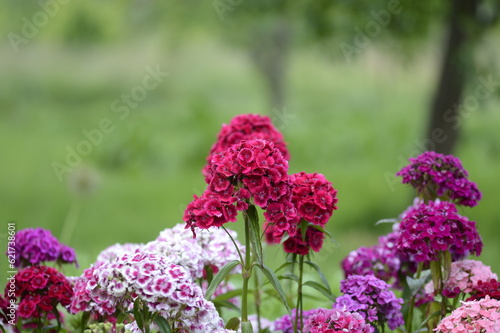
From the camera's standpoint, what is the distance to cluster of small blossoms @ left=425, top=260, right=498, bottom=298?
266 cm

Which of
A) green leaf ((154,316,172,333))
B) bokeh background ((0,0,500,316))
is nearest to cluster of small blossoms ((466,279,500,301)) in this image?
green leaf ((154,316,172,333))

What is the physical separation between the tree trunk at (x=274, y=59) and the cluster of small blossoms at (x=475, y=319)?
9.88 m

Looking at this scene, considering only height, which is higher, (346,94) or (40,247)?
(346,94)

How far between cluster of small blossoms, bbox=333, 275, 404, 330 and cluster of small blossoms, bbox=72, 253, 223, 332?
50 centimetres

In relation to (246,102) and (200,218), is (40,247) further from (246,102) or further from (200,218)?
(246,102)

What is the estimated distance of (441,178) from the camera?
9.20 ft

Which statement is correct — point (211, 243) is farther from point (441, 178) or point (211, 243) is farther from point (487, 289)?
point (487, 289)

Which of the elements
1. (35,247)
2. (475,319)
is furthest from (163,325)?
(475,319)

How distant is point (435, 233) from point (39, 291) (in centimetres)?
153

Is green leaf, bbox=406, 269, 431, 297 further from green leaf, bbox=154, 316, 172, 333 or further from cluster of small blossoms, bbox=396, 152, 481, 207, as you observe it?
green leaf, bbox=154, 316, 172, 333

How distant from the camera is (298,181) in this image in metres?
2.57

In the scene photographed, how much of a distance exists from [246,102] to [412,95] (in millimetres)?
4004

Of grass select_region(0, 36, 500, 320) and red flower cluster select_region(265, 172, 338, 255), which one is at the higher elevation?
grass select_region(0, 36, 500, 320)

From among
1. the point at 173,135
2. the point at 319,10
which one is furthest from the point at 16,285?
the point at 173,135
